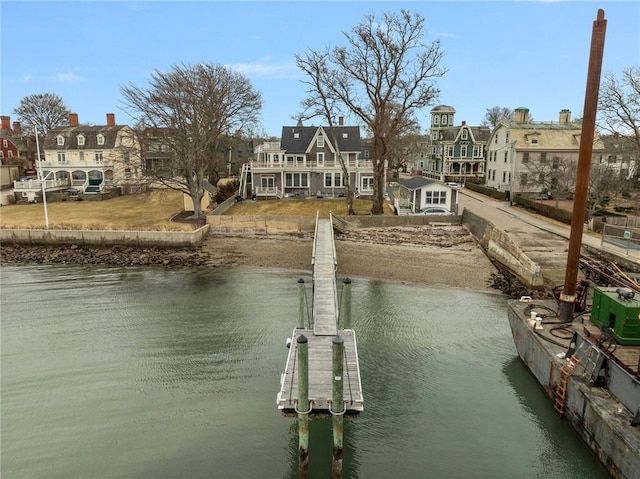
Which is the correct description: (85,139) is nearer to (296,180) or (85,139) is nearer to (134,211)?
(134,211)

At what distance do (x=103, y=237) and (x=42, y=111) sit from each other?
5272 centimetres

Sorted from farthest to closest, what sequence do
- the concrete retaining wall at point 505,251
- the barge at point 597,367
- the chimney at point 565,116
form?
1. the chimney at point 565,116
2. the concrete retaining wall at point 505,251
3. the barge at point 597,367

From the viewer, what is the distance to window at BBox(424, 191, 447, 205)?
135ft

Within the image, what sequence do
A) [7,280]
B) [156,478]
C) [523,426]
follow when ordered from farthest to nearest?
[7,280] < [523,426] < [156,478]

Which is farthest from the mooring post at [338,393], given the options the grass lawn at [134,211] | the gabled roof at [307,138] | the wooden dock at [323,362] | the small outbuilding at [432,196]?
the gabled roof at [307,138]

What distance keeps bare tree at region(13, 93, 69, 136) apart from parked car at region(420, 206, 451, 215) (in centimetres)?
6594

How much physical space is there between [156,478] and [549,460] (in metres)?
10.1

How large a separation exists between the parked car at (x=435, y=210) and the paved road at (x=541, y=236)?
3009 mm

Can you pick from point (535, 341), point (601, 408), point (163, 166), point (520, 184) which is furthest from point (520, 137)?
point (601, 408)

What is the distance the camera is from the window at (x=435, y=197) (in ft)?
135

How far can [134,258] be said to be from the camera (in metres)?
32.3

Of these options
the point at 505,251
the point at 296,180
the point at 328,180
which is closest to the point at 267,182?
the point at 296,180

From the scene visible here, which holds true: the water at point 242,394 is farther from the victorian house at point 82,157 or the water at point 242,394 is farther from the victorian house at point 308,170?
the victorian house at point 82,157

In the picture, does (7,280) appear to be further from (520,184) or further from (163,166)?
(520,184)
